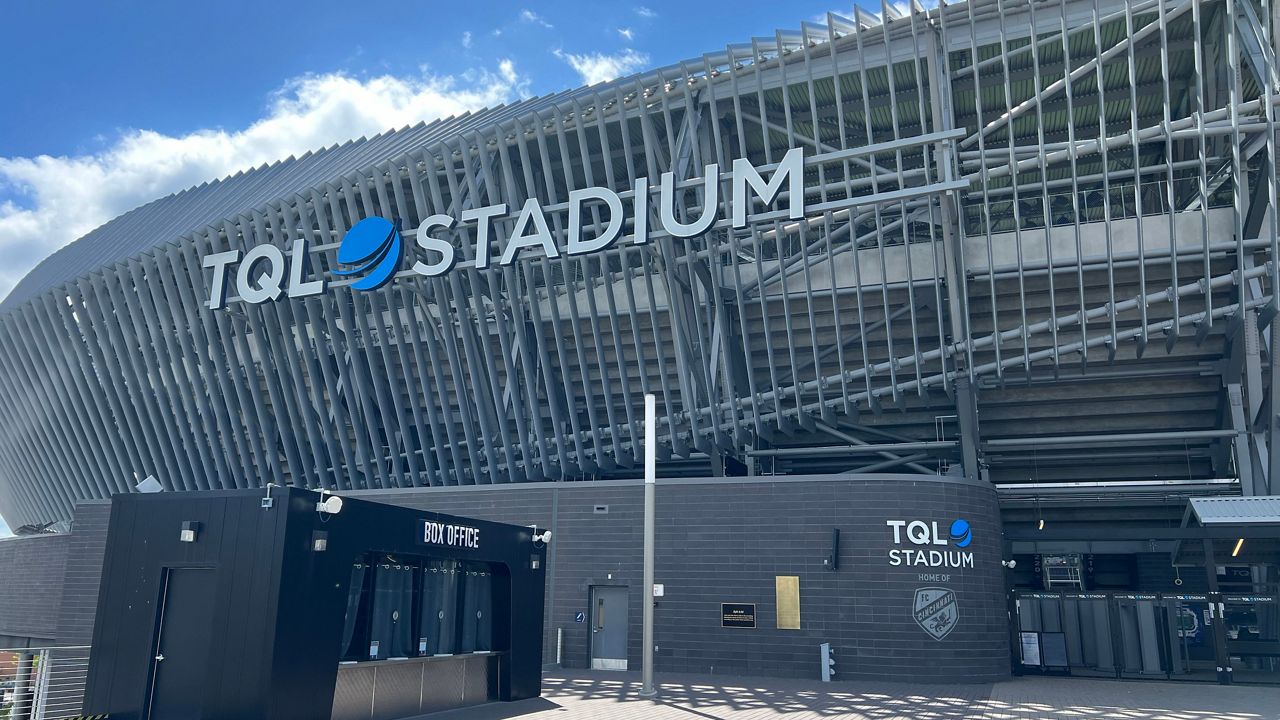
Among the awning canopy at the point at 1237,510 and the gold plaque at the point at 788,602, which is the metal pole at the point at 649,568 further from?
the awning canopy at the point at 1237,510

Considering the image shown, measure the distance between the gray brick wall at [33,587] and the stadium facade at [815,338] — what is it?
0.47 meters

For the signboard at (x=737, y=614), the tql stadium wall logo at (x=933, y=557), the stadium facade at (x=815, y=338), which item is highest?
the stadium facade at (x=815, y=338)

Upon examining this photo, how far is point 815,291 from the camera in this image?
76.1 ft

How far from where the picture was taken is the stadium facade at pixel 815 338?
2023 centimetres

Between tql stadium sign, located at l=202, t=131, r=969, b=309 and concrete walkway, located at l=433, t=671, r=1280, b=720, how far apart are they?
9.56m

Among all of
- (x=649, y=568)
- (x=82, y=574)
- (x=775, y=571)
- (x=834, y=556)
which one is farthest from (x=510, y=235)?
(x=82, y=574)

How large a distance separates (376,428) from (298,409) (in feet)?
8.95

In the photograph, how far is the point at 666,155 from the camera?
80.4 feet

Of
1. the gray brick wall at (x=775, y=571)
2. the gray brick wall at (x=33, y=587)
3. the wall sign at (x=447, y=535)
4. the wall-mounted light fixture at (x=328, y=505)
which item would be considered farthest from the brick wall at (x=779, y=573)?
the gray brick wall at (x=33, y=587)

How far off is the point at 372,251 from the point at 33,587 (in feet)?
50.6

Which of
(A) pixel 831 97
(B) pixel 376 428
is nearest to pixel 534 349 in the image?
(B) pixel 376 428

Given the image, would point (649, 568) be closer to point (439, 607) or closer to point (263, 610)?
point (439, 607)

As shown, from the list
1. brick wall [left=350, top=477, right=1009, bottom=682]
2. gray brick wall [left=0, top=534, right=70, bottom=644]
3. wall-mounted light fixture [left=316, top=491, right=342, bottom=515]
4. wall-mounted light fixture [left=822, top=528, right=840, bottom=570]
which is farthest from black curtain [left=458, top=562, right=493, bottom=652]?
gray brick wall [left=0, top=534, right=70, bottom=644]

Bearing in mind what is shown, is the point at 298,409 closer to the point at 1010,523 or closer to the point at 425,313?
the point at 425,313
